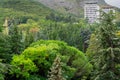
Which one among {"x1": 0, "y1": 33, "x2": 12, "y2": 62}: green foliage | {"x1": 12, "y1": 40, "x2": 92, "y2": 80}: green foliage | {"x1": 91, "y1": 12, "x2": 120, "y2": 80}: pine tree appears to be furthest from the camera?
{"x1": 12, "y1": 40, "x2": 92, "y2": 80}: green foliage

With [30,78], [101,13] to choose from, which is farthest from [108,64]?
[30,78]

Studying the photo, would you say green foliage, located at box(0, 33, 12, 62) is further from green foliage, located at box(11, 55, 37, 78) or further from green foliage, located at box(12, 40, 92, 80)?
green foliage, located at box(12, 40, 92, 80)

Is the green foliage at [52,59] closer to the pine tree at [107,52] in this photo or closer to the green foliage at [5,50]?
the green foliage at [5,50]

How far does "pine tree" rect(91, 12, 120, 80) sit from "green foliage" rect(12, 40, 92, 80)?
16635 mm

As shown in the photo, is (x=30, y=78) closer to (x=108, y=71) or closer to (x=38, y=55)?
(x=38, y=55)

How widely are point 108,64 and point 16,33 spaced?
2464 cm

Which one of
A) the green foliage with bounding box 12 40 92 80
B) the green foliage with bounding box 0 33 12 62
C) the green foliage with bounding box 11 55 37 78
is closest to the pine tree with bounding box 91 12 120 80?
the green foliage with bounding box 12 40 92 80

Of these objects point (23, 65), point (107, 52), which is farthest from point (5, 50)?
point (107, 52)

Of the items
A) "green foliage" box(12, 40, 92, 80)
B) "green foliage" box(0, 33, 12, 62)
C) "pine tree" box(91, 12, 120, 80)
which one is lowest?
"green foliage" box(12, 40, 92, 80)

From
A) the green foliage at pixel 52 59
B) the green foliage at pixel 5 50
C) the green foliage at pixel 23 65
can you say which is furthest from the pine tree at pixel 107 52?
the green foliage at pixel 5 50

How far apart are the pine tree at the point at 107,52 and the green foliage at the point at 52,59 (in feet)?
54.6

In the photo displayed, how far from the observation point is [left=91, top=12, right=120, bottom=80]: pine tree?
33.5 m

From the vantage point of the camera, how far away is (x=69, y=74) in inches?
2125

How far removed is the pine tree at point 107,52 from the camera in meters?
33.5
